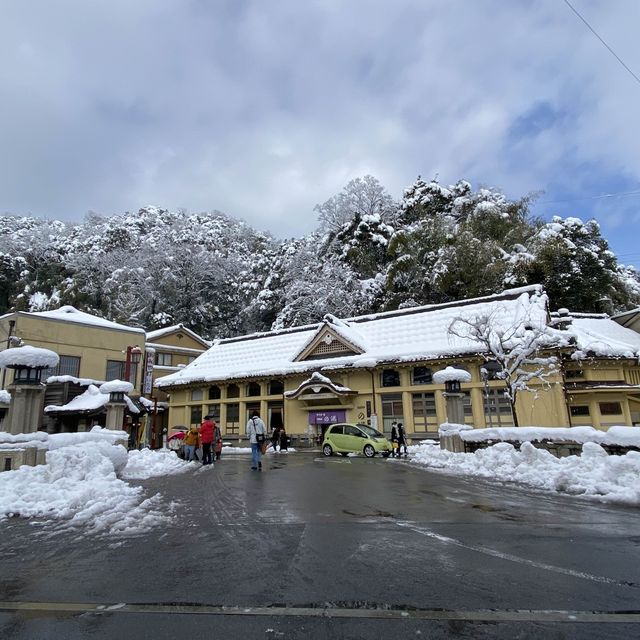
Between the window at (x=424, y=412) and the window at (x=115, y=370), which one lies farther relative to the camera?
the window at (x=115, y=370)

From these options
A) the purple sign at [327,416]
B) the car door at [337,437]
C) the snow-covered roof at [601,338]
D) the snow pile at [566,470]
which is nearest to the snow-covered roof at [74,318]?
the purple sign at [327,416]

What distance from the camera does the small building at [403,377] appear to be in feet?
84.0

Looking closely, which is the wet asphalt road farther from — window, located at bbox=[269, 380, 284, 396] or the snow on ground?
window, located at bbox=[269, 380, 284, 396]

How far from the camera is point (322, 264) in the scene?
157 feet

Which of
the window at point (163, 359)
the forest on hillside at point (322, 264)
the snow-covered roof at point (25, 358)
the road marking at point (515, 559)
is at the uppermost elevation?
the forest on hillside at point (322, 264)

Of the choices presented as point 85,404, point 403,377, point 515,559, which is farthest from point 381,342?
point 515,559

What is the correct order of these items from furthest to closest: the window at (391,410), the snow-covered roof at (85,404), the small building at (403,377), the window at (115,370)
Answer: the window at (115,370), the window at (391,410), the snow-covered roof at (85,404), the small building at (403,377)

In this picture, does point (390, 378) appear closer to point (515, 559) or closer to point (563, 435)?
point (563, 435)

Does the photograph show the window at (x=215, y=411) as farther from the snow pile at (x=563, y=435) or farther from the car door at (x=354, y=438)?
the snow pile at (x=563, y=435)

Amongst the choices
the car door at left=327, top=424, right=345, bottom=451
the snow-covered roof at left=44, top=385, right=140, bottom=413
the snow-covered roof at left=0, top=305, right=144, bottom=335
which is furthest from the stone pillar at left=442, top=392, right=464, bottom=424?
the snow-covered roof at left=0, top=305, right=144, bottom=335

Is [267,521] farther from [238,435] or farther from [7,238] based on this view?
[7,238]

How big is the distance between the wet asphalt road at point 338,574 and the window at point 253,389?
2593 cm

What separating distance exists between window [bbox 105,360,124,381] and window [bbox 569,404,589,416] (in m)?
31.5

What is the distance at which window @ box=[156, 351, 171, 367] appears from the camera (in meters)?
43.9
